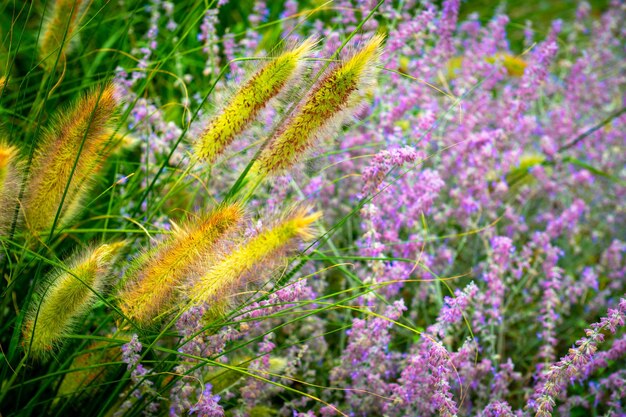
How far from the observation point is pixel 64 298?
64.4 inches

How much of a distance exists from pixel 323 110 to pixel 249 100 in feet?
0.73

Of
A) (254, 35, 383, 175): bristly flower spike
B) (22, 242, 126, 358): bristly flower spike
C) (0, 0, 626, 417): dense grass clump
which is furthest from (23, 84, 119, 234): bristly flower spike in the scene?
(254, 35, 383, 175): bristly flower spike

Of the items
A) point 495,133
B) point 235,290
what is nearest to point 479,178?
point 495,133

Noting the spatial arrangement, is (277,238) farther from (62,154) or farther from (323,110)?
(62,154)

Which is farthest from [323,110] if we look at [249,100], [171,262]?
[171,262]

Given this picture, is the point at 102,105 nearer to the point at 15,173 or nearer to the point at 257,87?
the point at 15,173

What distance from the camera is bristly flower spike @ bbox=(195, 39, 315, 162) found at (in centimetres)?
175

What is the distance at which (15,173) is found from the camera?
1.68m

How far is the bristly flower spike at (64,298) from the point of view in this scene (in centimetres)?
161

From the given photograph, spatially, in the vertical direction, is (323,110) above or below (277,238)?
above

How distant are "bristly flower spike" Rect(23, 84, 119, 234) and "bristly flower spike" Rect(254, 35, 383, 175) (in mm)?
477

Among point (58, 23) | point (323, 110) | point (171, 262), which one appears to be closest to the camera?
point (171, 262)

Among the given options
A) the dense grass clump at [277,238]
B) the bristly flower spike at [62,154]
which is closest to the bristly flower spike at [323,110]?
the dense grass clump at [277,238]

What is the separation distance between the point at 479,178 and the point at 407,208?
0.46 m
